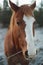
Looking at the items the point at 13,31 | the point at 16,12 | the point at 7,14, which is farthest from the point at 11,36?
the point at 7,14

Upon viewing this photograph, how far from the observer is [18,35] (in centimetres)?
153

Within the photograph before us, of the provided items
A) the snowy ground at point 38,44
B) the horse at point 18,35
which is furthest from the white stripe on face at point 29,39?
the snowy ground at point 38,44

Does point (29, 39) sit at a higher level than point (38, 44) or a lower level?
higher

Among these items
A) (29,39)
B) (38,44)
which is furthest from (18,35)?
(38,44)

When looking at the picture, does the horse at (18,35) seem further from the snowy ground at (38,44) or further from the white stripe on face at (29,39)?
the snowy ground at (38,44)

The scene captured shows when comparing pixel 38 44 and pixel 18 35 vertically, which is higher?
pixel 18 35

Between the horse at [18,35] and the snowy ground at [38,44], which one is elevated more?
the horse at [18,35]

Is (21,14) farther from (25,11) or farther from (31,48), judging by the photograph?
(31,48)

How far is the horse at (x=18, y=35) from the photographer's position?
146 centimetres

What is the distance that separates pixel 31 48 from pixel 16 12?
9.4 inches

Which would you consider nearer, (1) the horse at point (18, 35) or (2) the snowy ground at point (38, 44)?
(1) the horse at point (18, 35)

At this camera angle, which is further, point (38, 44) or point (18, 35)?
point (38, 44)

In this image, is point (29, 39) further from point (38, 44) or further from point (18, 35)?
point (38, 44)

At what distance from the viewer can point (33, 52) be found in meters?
1.43
